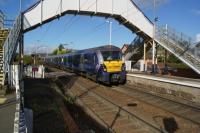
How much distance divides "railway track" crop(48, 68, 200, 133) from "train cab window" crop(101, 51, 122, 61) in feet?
14.7

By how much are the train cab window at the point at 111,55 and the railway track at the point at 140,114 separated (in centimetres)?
448

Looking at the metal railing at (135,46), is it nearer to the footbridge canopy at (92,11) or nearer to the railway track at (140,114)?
the footbridge canopy at (92,11)

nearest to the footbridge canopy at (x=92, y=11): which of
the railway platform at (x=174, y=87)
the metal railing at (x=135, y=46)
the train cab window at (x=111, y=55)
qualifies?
the metal railing at (x=135, y=46)

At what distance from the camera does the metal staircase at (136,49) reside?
1328 inches

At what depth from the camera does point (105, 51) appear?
20.9 meters

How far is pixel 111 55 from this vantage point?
2081 centimetres

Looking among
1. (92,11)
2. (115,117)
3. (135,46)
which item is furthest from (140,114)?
(135,46)

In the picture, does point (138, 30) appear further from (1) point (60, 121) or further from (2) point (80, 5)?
(1) point (60, 121)

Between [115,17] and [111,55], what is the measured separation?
34.6 feet

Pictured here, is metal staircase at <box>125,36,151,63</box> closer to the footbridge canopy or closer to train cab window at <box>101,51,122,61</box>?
the footbridge canopy

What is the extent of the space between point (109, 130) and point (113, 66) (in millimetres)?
10707

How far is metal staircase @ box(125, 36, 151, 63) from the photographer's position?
33719 millimetres

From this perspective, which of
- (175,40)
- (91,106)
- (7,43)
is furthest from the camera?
(175,40)

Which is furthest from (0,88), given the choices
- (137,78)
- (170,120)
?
(137,78)
